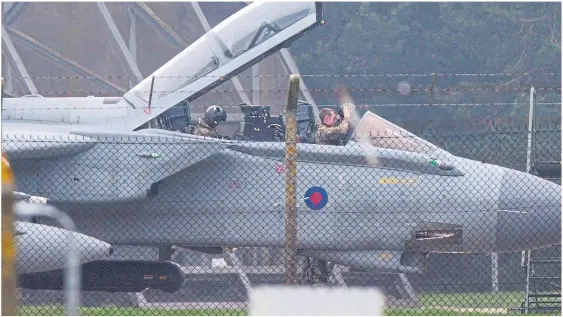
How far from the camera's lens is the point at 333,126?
13180 mm

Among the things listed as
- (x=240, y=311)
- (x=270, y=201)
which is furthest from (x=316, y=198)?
(x=240, y=311)

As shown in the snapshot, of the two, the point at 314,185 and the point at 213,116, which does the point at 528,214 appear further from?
the point at 213,116

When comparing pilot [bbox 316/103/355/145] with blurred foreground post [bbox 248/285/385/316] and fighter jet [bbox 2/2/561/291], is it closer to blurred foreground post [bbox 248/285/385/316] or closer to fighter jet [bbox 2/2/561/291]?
fighter jet [bbox 2/2/561/291]

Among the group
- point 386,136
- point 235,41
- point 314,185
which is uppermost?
point 235,41

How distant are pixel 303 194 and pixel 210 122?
61.3 inches

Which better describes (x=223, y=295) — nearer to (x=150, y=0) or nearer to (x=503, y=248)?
(x=503, y=248)

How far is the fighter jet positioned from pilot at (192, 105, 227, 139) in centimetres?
54

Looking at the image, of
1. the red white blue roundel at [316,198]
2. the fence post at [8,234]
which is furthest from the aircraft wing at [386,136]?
the fence post at [8,234]

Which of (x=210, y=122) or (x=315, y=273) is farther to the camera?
(x=315, y=273)

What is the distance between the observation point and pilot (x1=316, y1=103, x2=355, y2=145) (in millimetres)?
13094

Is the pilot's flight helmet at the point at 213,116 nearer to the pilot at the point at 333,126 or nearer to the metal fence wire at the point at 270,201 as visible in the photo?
the metal fence wire at the point at 270,201

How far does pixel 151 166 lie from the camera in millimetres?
12719

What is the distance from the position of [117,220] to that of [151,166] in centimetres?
83

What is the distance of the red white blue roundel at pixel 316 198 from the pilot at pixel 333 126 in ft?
2.20
